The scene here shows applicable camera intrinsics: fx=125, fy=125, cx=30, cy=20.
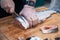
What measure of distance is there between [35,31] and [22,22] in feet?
0.30

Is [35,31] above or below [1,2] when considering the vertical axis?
below

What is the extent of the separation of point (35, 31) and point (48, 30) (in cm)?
7

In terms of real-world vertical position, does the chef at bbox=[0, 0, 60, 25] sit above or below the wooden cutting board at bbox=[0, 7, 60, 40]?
Answer: above

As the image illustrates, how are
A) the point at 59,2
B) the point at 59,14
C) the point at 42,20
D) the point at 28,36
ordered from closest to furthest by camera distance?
the point at 28,36 → the point at 42,20 → the point at 59,14 → the point at 59,2

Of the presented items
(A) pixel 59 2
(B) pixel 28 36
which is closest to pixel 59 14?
(A) pixel 59 2

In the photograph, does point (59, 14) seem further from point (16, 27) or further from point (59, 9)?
point (16, 27)

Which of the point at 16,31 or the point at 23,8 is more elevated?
the point at 23,8

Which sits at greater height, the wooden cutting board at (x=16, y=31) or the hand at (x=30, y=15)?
the hand at (x=30, y=15)

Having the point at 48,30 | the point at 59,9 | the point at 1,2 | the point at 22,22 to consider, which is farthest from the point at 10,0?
the point at 59,9

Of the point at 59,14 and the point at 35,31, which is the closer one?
the point at 35,31

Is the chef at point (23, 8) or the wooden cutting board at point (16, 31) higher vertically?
the chef at point (23, 8)

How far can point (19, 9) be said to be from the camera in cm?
85

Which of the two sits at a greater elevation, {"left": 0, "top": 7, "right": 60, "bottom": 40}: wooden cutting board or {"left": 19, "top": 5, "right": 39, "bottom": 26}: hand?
{"left": 19, "top": 5, "right": 39, "bottom": 26}: hand

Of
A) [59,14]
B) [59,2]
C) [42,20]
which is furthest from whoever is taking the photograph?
[59,2]
